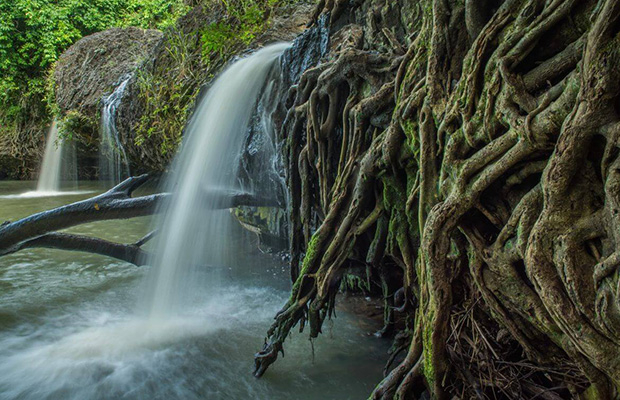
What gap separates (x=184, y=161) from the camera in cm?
514

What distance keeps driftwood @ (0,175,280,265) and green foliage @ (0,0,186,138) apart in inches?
348

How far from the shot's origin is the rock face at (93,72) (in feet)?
28.4

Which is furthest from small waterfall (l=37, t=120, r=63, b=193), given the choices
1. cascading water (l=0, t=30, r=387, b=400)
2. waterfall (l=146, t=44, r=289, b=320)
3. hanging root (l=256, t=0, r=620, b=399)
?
hanging root (l=256, t=0, r=620, b=399)

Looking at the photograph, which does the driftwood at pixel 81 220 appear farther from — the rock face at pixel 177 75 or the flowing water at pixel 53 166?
the flowing water at pixel 53 166

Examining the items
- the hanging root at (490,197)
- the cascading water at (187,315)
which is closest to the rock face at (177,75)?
the cascading water at (187,315)

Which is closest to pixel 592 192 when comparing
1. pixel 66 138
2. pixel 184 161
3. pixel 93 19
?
pixel 184 161

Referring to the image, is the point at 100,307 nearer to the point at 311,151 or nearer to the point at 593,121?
the point at 311,151

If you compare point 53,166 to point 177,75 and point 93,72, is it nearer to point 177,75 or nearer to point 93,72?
point 93,72

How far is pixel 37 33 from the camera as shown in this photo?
37.2ft

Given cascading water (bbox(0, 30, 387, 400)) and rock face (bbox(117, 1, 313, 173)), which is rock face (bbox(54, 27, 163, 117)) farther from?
cascading water (bbox(0, 30, 387, 400))

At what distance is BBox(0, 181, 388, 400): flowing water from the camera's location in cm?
261

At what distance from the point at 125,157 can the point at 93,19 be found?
6.31 metres

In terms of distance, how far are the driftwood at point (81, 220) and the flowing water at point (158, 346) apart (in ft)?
2.03

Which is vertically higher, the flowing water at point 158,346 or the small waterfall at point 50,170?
the small waterfall at point 50,170
